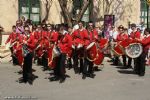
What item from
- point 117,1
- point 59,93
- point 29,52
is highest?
point 117,1

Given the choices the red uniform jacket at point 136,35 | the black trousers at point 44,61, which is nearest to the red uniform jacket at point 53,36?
the black trousers at point 44,61

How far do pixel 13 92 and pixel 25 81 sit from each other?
1.93m

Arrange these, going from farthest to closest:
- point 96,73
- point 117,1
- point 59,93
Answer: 1. point 117,1
2. point 96,73
3. point 59,93

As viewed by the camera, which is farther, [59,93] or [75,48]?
[75,48]

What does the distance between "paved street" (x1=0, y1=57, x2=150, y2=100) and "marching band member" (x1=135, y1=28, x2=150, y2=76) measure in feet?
0.84

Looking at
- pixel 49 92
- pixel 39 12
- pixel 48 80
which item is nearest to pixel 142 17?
pixel 39 12

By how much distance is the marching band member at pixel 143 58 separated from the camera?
17844mm

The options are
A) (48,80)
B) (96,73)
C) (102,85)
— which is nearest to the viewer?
(102,85)

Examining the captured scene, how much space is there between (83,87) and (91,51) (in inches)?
83.6

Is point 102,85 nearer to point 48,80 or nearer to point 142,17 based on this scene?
point 48,80

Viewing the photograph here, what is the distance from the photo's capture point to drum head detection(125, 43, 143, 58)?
→ 58.7 ft

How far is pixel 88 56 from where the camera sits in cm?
1758

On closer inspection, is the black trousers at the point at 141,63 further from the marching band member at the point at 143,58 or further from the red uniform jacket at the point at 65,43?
the red uniform jacket at the point at 65,43

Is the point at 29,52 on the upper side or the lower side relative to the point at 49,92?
upper
